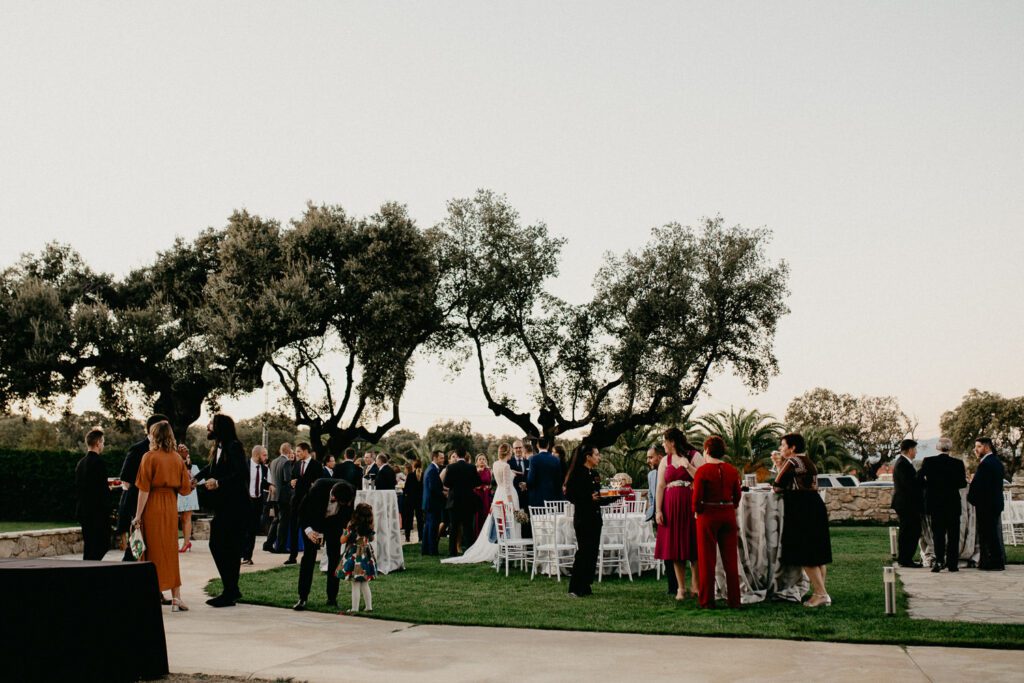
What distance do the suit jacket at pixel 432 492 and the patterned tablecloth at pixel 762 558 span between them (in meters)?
7.29

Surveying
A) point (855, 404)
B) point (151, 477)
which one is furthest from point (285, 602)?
point (855, 404)

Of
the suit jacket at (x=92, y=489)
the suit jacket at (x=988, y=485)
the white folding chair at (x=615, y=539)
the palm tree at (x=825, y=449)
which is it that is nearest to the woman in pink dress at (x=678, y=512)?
the white folding chair at (x=615, y=539)

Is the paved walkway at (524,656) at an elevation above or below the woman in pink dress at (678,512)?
below

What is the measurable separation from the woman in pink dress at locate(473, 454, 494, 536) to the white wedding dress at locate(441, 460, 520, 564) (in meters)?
1.89

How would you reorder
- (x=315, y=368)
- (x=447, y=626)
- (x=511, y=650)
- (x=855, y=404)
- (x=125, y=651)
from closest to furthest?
1. (x=125, y=651)
2. (x=511, y=650)
3. (x=447, y=626)
4. (x=315, y=368)
5. (x=855, y=404)

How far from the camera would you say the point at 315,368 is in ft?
85.7

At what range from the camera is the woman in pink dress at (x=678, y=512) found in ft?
32.7

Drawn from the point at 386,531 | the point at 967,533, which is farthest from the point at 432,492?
the point at 967,533

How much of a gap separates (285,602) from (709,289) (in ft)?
63.7

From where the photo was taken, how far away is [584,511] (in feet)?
34.8

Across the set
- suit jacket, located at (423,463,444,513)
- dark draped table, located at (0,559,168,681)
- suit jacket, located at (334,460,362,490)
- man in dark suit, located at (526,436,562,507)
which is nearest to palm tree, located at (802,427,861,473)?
suit jacket, located at (423,463,444,513)

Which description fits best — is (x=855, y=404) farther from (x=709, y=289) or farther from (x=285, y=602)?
(x=285, y=602)

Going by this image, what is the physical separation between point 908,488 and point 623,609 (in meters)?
6.39

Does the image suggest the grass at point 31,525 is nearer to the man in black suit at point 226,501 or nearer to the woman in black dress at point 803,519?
the man in black suit at point 226,501
